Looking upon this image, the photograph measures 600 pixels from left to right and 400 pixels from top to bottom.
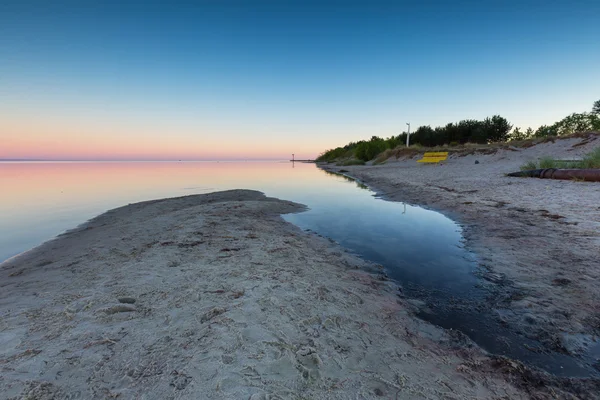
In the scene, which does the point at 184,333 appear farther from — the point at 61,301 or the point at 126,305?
the point at 61,301

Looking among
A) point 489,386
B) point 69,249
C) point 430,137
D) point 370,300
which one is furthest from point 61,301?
point 430,137

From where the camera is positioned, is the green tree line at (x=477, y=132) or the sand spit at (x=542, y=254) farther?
the green tree line at (x=477, y=132)

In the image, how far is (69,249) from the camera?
223 inches

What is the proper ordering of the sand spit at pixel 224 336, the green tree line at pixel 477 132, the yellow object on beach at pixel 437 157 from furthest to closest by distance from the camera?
the green tree line at pixel 477 132, the yellow object on beach at pixel 437 157, the sand spit at pixel 224 336

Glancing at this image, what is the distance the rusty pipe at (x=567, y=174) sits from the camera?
1080 centimetres

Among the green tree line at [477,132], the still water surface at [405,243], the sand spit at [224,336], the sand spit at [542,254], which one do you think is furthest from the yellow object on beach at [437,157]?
the sand spit at [224,336]

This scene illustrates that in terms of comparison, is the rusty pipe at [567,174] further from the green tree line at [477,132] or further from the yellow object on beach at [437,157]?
the green tree line at [477,132]

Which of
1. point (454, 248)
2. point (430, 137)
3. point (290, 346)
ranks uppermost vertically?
point (430, 137)

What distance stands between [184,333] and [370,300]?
223 cm

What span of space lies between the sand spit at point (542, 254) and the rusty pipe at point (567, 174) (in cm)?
77

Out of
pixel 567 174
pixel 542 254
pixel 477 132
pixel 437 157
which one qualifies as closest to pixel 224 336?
pixel 542 254

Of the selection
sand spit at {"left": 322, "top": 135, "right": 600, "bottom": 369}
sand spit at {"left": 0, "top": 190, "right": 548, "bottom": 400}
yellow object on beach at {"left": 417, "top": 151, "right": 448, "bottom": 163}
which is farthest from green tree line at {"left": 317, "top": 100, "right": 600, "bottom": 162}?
sand spit at {"left": 0, "top": 190, "right": 548, "bottom": 400}

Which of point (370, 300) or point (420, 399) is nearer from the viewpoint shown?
point (420, 399)

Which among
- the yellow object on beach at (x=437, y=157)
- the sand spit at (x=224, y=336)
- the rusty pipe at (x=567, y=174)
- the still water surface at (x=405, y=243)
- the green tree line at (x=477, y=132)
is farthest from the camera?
the green tree line at (x=477, y=132)
